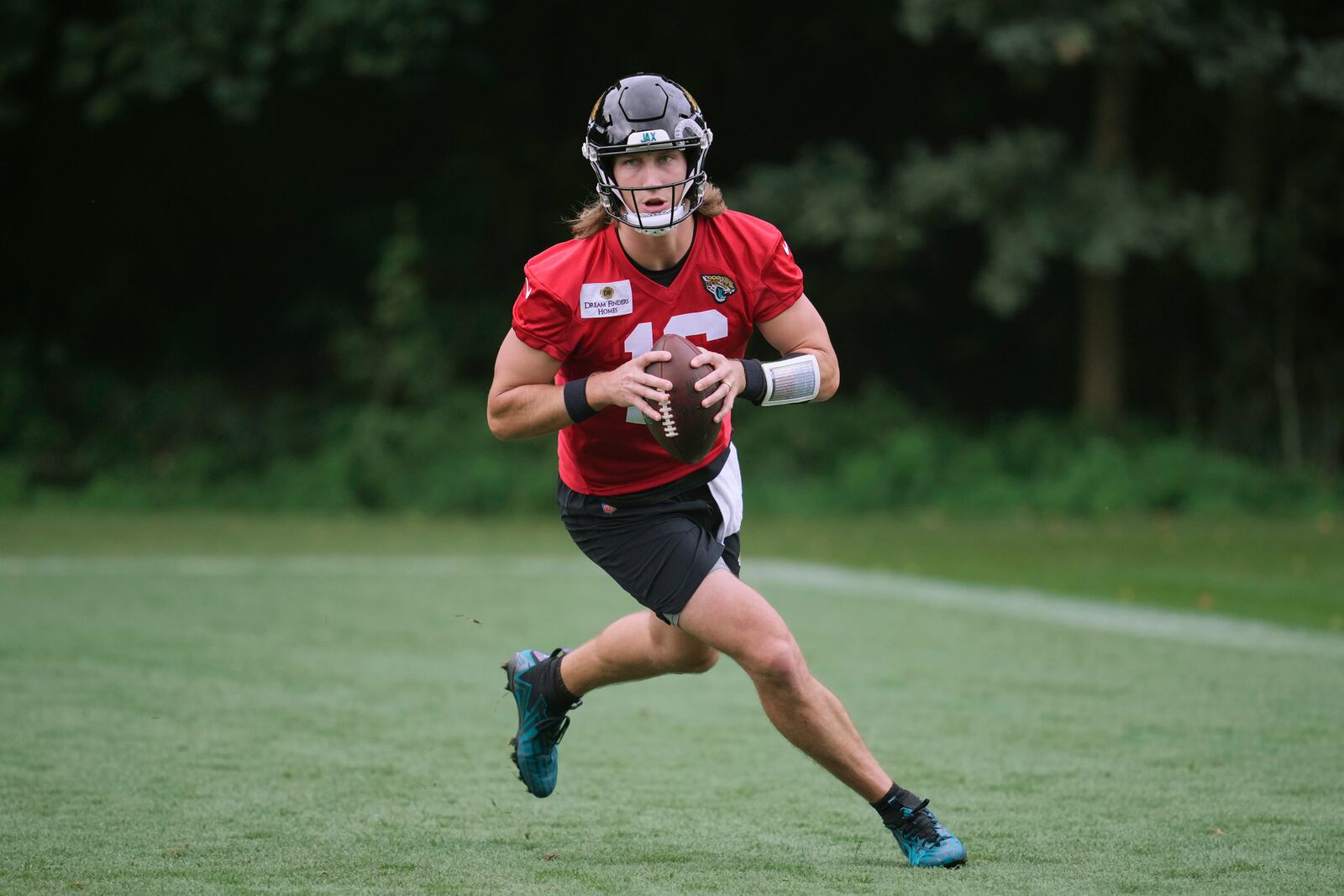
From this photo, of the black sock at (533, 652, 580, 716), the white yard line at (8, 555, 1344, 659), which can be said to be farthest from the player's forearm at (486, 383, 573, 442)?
the white yard line at (8, 555, 1344, 659)

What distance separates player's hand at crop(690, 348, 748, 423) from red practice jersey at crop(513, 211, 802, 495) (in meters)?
0.25

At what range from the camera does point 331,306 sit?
21.5 m

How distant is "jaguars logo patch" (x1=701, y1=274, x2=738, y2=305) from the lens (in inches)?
188

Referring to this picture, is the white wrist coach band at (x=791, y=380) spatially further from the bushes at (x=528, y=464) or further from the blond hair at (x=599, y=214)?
the bushes at (x=528, y=464)

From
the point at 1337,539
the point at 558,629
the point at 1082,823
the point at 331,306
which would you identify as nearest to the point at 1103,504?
the point at 1337,539

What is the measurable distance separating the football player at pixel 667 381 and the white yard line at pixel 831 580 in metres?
4.90

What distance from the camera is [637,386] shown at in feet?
14.5

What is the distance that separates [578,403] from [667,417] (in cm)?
26

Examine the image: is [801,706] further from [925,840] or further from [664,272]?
[664,272]

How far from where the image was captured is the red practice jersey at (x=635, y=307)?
15.4 ft

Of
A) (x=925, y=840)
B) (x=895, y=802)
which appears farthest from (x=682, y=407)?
(x=925, y=840)

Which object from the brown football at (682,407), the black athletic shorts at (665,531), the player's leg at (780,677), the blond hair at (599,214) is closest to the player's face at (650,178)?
the blond hair at (599,214)

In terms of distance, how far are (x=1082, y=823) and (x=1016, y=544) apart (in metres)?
9.11

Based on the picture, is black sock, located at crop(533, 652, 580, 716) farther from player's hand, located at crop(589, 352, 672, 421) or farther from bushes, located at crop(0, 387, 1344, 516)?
bushes, located at crop(0, 387, 1344, 516)
